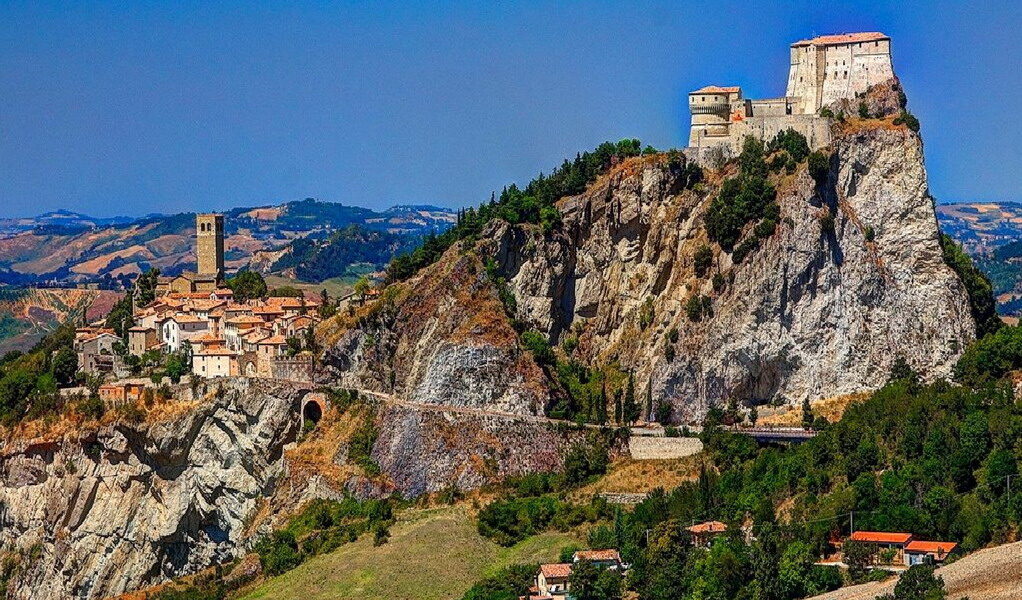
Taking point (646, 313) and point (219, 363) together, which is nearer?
point (219, 363)

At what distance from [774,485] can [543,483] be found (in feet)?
38.2

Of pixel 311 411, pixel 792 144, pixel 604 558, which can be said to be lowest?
pixel 604 558

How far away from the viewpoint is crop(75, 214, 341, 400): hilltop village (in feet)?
297

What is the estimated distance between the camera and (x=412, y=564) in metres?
76.3

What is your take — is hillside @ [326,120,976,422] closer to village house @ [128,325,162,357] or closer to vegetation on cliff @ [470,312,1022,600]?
vegetation on cliff @ [470,312,1022,600]

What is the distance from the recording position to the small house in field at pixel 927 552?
218 ft

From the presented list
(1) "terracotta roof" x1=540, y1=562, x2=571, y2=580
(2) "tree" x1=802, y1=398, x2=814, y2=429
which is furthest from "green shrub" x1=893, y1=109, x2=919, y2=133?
(1) "terracotta roof" x1=540, y1=562, x2=571, y2=580

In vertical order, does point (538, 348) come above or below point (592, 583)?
above

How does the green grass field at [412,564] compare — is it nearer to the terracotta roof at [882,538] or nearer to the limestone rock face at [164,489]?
the limestone rock face at [164,489]

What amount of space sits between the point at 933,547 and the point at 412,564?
71.4ft

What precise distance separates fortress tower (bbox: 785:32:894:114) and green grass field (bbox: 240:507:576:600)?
2767 centimetres

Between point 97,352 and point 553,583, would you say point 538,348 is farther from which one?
point 97,352

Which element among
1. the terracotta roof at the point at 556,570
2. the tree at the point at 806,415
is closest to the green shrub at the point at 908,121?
the tree at the point at 806,415

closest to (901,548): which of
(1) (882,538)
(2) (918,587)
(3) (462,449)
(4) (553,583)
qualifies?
(1) (882,538)
